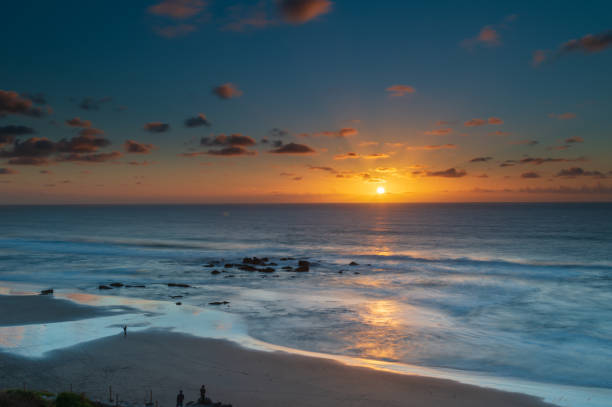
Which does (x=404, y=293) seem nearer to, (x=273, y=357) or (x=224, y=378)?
(x=273, y=357)

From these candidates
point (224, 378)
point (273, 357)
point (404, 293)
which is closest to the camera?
point (224, 378)

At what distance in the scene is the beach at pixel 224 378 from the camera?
61.6ft

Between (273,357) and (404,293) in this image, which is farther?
(404,293)

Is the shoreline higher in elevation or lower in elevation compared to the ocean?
lower

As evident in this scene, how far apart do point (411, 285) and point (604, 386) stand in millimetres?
27076

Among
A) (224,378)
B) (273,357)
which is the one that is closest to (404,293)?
(273,357)

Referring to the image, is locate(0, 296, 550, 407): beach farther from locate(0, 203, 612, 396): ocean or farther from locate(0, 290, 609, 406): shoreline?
locate(0, 203, 612, 396): ocean

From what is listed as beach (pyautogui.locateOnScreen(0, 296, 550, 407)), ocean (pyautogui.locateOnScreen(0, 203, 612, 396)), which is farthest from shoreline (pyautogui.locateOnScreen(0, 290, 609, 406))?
ocean (pyautogui.locateOnScreen(0, 203, 612, 396))

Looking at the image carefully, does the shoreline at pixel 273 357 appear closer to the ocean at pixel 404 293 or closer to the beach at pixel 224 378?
the beach at pixel 224 378

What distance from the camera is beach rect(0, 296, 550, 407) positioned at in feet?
61.6

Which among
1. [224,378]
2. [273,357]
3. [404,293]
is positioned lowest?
[224,378]

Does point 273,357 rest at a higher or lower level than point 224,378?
higher

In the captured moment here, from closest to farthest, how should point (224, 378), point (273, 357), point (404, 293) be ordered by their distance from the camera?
1. point (224, 378)
2. point (273, 357)
3. point (404, 293)

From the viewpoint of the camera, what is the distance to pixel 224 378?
21047mm
